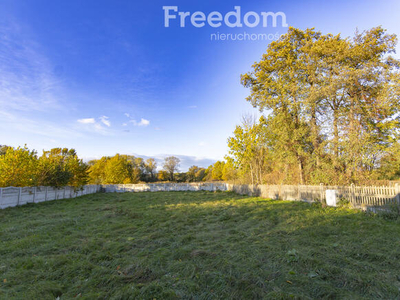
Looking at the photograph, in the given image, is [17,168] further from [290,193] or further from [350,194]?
[350,194]

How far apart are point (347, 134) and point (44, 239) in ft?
51.7

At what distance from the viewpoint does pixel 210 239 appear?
19.1 ft

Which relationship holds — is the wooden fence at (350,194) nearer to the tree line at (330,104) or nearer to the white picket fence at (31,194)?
the tree line at (330,104)

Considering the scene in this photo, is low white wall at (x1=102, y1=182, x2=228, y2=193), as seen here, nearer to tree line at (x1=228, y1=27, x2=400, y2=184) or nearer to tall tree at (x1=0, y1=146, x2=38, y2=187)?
tree line at (x1=228, y1=27, x2=400, y2=184)

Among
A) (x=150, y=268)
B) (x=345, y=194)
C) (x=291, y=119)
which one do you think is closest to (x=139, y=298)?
(x=150, y=268)

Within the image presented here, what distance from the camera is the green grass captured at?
3014 mm

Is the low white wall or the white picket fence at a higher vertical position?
the white picket fence

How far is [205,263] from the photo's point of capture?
400 centimetres

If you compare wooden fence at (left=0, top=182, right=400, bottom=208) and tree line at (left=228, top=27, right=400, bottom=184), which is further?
tree line at (left=228, top=27, right=400, bottom=184)

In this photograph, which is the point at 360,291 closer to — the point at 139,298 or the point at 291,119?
the point at 139,298

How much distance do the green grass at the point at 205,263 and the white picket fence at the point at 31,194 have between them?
6.97 meters

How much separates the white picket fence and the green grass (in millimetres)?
6966

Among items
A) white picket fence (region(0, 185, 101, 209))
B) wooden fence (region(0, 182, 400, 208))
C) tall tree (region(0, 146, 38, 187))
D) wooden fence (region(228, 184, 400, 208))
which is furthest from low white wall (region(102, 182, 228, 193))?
tall tree (region(0, 146, 38, 187))

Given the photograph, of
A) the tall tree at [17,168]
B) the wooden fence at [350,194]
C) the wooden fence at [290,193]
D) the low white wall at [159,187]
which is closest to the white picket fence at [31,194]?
the wooden fence at [290,193]
